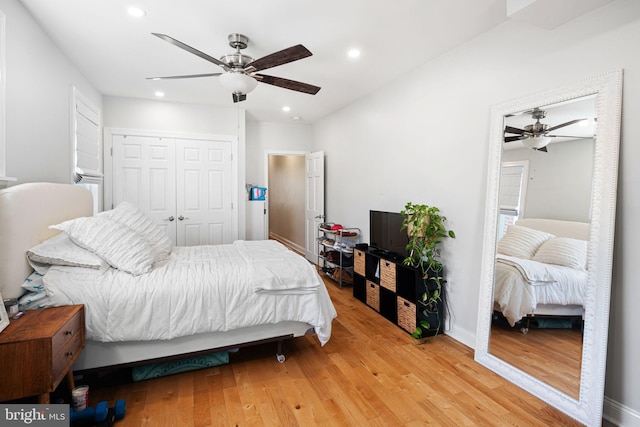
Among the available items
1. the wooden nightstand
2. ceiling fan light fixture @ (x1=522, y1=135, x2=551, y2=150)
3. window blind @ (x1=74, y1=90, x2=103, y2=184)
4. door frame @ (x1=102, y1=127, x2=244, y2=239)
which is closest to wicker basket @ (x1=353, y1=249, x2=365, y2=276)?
door frame @ (x1=102, y1=127, x2=244, y2=239)

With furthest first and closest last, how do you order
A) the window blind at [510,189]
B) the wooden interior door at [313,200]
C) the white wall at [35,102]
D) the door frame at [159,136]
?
the wooden interior door at [313,200]
the door frame at [159,136]
the window blind at [510,189]
the white wall at [35,102]

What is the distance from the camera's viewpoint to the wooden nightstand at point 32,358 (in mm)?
1428

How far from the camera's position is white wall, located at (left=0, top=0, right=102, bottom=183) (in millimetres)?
2127

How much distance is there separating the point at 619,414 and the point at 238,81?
343cm

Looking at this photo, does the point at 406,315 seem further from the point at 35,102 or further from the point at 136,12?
the point at 35,102

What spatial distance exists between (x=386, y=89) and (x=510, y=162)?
196cm

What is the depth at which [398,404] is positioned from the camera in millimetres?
2051

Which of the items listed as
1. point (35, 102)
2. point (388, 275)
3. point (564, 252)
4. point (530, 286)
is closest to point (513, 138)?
point (564, 252)

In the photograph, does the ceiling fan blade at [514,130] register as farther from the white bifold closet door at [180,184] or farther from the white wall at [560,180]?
the white bifold closet door at [180,184]

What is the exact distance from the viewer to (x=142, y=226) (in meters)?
2.96

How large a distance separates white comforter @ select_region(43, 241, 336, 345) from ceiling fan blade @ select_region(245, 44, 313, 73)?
1570 millimetres

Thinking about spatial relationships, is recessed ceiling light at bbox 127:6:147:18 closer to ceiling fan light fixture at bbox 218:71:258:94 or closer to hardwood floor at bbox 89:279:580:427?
ceiling fan light fixture at bbox 218:71:258:94

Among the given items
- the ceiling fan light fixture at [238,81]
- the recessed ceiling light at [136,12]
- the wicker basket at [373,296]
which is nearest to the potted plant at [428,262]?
the wicker basket at [373,296]

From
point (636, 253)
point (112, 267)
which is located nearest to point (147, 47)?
point (112, 267)
